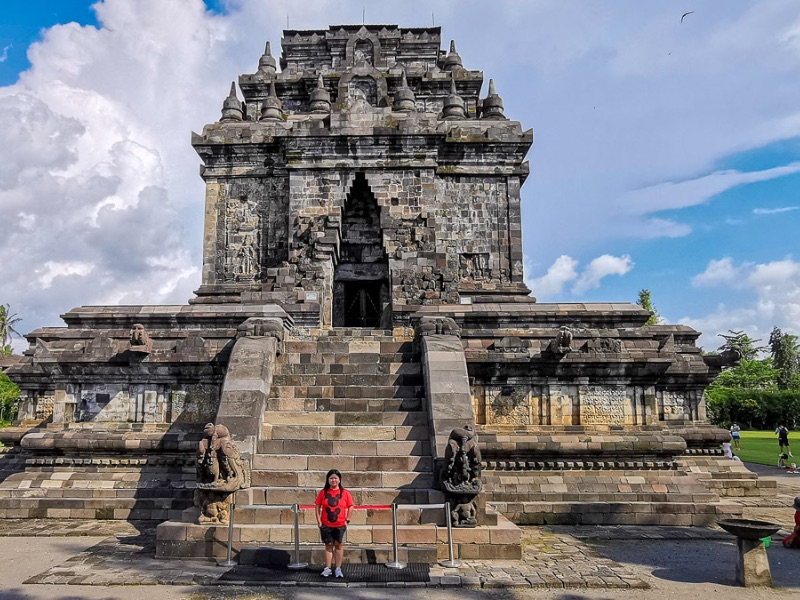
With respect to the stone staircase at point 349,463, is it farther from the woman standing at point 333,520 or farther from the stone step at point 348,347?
the woman standing at point 333,520

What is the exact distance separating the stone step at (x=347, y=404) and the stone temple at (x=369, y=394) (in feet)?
0.12

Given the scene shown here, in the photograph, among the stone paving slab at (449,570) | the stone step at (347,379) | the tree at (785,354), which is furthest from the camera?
the tree at (785,354)

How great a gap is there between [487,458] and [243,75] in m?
17.7

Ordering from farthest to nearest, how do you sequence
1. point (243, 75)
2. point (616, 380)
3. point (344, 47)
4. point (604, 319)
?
point (344, 47) < point (243, 75) < point (604, 319) < point (616, 380)

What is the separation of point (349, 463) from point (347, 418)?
1.09 metres

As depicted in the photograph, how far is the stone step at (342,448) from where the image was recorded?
8969 millimetres

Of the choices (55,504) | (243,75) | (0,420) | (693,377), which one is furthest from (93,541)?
(0,420)

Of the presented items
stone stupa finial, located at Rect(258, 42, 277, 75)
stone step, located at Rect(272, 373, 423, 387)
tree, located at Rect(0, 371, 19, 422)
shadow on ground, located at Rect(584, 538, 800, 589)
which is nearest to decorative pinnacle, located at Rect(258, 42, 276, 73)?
stone stupa finial, located at Rect(258, 42, 277, 75)

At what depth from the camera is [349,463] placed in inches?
344

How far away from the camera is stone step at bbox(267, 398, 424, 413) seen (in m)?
10.0

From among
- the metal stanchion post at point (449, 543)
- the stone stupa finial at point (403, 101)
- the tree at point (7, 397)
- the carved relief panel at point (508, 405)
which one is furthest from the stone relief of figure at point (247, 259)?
the tree at point (7, 397)

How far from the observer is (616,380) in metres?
11.1

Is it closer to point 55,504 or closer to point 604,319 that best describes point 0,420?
point 55,504

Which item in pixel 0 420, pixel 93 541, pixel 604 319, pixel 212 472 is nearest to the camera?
pixel 212 472
